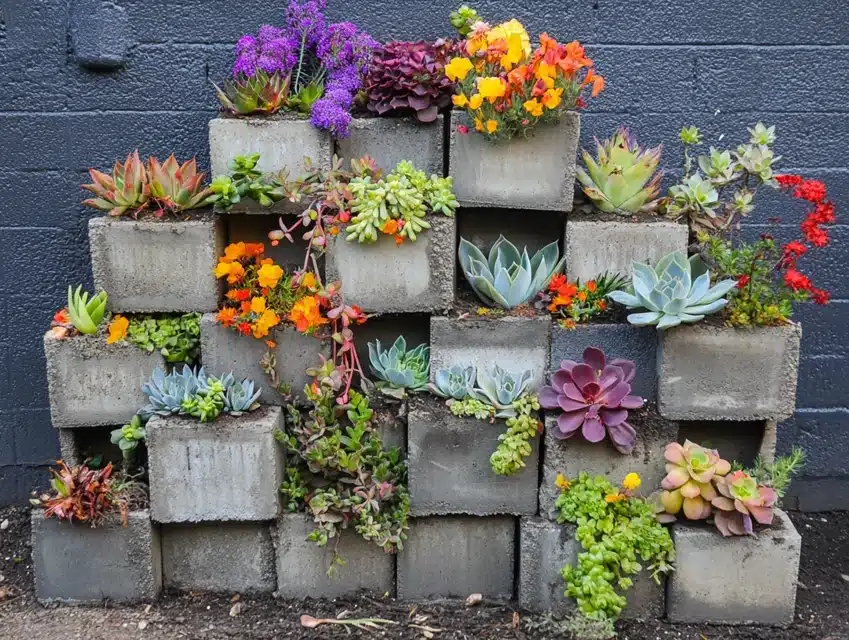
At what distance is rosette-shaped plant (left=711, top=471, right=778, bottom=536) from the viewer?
8.88 feet

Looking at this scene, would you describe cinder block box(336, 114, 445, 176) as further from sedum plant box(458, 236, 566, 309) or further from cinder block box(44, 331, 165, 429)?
cinder block box(44, 331, 165, 429)

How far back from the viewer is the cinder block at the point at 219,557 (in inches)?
117

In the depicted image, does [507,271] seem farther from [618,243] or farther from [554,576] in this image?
[554,576]

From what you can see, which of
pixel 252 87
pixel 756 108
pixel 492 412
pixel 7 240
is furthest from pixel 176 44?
pixel 756 108

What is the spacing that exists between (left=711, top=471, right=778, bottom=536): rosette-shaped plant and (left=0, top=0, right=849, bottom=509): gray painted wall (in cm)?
114

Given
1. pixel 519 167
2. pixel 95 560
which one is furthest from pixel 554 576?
pixel 95 560

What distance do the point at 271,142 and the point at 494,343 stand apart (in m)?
0.98

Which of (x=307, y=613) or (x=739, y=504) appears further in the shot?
(x=307, y=613)

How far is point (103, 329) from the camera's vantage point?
2.94 m

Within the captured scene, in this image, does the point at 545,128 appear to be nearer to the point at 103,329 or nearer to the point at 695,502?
the point at 695,502

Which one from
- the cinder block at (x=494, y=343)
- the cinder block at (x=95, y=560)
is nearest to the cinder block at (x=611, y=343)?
the cinder block at (x=494, y=343)

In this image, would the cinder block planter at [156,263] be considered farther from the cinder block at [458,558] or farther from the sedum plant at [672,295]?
the sedum plant at [672,295]

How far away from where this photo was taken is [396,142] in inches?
116

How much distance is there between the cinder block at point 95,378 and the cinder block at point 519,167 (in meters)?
1.19
